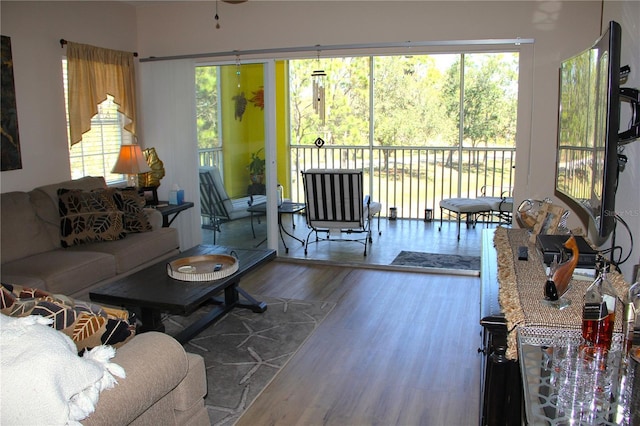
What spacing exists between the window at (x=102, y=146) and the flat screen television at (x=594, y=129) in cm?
393

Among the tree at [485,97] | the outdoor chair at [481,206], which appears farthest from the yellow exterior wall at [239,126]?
the tree at [485,97]

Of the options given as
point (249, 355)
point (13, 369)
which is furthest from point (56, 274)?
point (13, 369)

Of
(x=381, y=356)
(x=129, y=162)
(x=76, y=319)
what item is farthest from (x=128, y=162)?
(x=76, y=319)

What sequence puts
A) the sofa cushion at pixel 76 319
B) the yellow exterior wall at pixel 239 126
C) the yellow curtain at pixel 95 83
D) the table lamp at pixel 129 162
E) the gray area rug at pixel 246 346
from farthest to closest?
the yellow exterior wall at pixel 239 126 < the table lamp at pixel 129 162 < the yellow curtain at pixel 95 83 < the gray area rug at pixel 246 346 < the sofa cushion at pixel 76 319

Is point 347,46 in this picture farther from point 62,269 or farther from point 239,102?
point 62,269

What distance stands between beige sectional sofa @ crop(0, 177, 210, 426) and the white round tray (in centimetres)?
71

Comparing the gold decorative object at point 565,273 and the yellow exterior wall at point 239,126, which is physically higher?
the yellow exterior wall at point 239,126

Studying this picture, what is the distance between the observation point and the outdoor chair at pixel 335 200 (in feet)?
17.5

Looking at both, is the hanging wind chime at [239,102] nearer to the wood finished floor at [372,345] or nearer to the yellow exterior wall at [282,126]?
the wood finished floor at [372,345]

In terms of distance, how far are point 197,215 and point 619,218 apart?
402 cm

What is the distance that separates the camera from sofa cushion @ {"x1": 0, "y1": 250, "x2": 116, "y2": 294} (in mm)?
3475

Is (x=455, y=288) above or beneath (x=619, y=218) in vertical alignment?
beneath

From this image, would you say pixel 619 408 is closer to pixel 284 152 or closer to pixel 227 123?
pixel 227 123

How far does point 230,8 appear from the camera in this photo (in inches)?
201
